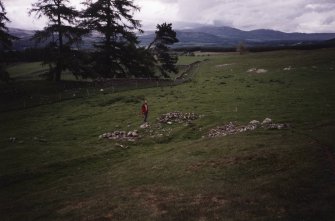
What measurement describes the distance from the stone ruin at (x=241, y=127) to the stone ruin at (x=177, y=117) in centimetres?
496

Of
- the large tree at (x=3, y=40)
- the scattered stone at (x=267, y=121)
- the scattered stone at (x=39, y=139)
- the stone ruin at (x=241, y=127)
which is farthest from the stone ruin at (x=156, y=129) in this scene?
the large tree at (x=3, y=40)

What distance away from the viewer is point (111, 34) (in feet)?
230

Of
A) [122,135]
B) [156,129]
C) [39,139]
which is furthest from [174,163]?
[39,139]

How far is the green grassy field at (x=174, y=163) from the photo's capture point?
1952 centimetres

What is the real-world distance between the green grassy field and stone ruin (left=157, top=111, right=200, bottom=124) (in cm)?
126

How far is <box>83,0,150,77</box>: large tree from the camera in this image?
226 ft

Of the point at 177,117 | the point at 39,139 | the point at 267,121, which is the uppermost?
the point at 267,121

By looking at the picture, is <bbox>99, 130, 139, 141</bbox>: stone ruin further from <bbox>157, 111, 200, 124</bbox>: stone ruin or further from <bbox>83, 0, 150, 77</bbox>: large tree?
<bbox>83, 0, 150, 77</bbox>: large tree

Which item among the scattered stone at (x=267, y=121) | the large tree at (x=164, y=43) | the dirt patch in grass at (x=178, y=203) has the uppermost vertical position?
the large tree at (x=164, y=43)

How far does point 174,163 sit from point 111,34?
156 feet

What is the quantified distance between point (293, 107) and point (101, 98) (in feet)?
91.3

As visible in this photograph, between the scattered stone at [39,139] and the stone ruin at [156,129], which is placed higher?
the stone ruin at [156,129]

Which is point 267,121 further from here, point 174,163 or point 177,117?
point 174,163

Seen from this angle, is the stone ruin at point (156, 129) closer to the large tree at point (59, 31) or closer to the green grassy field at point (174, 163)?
the green grassy field at point (174, 163)
